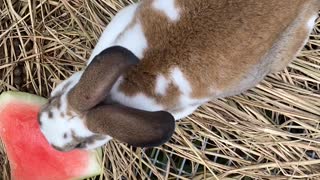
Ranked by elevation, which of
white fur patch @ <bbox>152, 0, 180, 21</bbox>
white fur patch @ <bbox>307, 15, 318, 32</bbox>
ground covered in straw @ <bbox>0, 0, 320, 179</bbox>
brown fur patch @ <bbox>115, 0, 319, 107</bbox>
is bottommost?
ground covered in straw @ <bbox>0, 0, 320, 179</bbox>

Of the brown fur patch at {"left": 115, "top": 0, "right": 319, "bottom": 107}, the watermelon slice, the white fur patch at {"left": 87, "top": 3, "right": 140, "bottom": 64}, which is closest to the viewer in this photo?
the brown fur patch at {"left": 115, "top": 0, "right": 319, "bottom": 107}

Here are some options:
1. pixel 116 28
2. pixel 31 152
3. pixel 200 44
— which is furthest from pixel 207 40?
pixel 31 152

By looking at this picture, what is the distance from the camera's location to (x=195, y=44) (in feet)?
7.75

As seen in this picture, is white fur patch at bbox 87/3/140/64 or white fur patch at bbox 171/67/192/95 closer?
A: white fur patch at bbox 171/67/192/95

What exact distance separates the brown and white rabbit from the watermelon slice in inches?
12.3

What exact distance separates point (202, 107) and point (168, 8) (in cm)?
63

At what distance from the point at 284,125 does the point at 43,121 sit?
42.5 inches

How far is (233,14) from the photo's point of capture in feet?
7.74

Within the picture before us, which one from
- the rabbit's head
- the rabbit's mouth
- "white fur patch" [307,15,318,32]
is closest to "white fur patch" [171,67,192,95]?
the rabbit's head

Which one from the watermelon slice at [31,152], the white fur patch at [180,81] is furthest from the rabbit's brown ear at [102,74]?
the watermelon slice at [31,152]

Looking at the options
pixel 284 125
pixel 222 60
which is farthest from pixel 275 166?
pixel 222 60

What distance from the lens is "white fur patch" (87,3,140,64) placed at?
2574 mm

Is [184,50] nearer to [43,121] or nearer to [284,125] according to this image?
[43,121]

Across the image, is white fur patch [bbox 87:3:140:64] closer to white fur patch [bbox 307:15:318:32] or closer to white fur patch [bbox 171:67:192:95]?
white fur patch [bbox 171:67:192:95]
